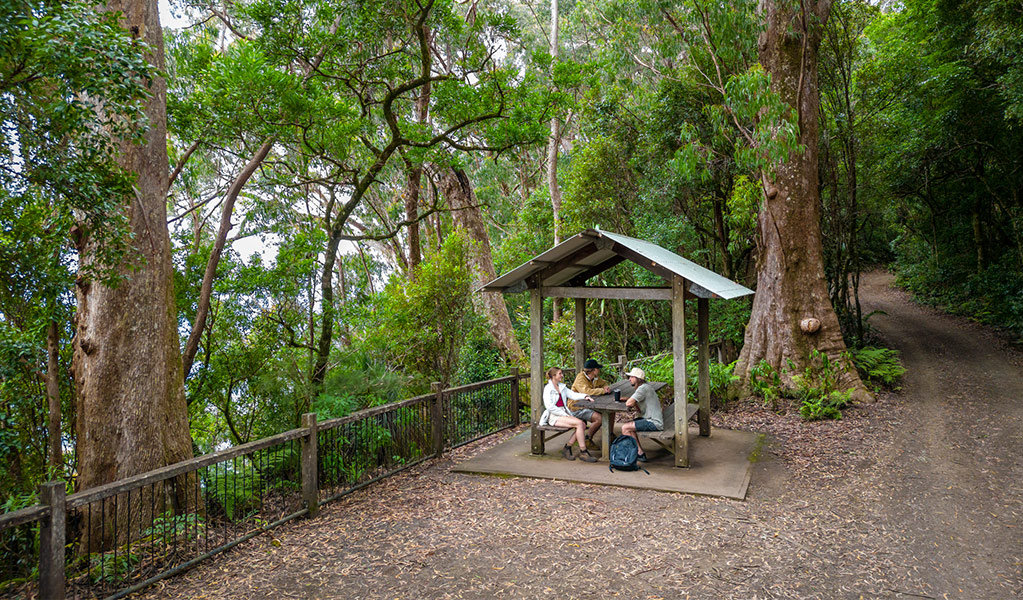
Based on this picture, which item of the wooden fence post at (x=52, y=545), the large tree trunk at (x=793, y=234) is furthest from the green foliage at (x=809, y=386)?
the wooden fence post at (x=52, y=545)

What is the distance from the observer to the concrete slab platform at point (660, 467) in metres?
6.23

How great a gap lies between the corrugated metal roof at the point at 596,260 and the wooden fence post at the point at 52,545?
464 centimetres

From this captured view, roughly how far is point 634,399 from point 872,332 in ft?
43.0

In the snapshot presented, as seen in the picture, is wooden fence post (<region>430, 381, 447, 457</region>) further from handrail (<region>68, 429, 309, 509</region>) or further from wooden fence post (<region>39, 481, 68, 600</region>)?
wooden fence post (<region>39, 481, 68, 600</region>)

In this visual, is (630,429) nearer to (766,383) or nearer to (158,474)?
(158,474)

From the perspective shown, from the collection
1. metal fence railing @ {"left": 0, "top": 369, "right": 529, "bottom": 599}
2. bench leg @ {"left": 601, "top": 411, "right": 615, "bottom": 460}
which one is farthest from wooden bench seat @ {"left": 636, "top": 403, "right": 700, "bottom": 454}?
metal fence railing @ {"left": 0, "top": 369, "right": 529, "bottom": 599}

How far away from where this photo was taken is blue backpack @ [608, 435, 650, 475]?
22.1 feet

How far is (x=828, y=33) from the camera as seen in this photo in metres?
13.2

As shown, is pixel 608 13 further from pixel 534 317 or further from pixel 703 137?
pixel 534 317

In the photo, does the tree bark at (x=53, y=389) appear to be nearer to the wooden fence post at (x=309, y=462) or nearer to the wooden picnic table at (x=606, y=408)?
the wooden fence post at (x=309, y=462)

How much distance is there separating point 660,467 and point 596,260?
2990 millimetres

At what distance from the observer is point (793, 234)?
35.9 ft

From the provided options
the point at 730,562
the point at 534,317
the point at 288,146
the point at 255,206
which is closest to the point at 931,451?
the point at 730,562

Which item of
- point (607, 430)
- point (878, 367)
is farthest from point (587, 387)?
point (878, 367)
